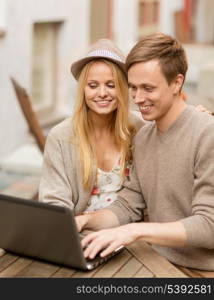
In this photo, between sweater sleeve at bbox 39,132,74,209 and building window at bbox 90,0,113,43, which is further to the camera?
building window at bbox 90,0,113,43

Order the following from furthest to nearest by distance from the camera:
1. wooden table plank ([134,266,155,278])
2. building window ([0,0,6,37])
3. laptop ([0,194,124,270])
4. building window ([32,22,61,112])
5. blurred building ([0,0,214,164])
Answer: building window ([32,22,61,112]), blurred building ([0,0,214,164]), building window ([0,0,6,37]), wooden table plank ([134,266,155,278]), laptop ([0,194,124,270])

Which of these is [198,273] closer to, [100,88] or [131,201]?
[131,201]

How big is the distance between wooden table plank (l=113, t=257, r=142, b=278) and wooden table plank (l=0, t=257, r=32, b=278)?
303mm

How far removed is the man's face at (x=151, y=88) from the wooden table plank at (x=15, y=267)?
672mm

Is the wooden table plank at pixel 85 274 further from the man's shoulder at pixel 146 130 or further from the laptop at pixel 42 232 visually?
the man's shoulder at pixel 146 130

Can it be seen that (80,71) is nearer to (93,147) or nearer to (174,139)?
(93,147)

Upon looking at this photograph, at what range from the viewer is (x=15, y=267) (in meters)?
2.26

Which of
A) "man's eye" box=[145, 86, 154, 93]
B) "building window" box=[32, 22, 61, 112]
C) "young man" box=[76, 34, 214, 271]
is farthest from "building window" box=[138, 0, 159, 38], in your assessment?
"man's eye" box=[145, 86, 154, 93]

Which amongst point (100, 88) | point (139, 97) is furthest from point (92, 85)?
point (139, 97)

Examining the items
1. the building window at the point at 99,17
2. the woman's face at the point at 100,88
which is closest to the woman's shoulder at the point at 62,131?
the woman's face at the point at 100,88

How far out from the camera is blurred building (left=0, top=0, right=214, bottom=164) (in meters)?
6.88

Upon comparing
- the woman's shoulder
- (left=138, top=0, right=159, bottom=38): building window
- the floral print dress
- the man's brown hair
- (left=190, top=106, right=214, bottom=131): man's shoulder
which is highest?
the man's brown hair

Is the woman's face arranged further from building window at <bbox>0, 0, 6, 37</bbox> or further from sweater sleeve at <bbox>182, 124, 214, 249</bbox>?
building window at <bbox>0, 0, 6, 37</bbox>

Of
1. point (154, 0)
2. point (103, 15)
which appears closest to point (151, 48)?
point (103, 15)
